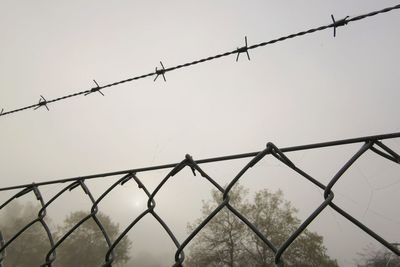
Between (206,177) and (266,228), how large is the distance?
2665cm

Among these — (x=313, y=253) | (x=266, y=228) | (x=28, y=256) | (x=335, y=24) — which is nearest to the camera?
(x=335, y=24)

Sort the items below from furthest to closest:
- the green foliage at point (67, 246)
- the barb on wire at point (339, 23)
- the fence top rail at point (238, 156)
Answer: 1. the green foliage at point (67, 246)
2. the barb on wire at point (339, 23)
3. the fence top rail at point (238, 156)

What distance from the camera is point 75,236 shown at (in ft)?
126

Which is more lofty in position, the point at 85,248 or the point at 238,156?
the point at 85,248

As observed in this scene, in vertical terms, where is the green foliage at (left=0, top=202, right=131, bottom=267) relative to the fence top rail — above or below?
above

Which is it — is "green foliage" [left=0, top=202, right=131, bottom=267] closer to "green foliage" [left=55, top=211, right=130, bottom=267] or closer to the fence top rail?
"green foliage" [left=55, top=211, right=130, bottom=267]

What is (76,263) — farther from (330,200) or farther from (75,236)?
(330,200)

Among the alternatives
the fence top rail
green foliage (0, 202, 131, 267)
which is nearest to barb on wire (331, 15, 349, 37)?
the fence top rail

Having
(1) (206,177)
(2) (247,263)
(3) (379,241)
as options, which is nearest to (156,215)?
(1) (206,177)

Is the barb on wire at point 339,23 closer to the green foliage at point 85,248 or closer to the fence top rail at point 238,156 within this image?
the fence top rail at point 238,156

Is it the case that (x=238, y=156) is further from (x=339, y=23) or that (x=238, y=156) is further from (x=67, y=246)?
(x=67, y=246)

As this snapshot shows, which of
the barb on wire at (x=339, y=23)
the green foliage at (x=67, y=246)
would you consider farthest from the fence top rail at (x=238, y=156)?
the green foliage at (x=67, y=246)

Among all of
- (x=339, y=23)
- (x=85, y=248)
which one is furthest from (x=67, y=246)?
(x=339, y=23)

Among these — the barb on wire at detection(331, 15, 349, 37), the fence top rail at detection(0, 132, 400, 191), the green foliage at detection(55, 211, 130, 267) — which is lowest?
the fence top rail at detection(0, 132, 400, 191)
